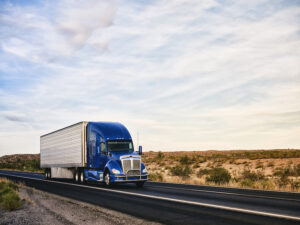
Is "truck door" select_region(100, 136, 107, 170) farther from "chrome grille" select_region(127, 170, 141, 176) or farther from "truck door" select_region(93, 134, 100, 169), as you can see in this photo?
"chrome grille" select_region(127, 170, 141, 176)

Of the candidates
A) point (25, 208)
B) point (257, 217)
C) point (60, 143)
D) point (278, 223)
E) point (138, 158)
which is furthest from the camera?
point (60, 143)

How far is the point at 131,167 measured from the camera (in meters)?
19.1

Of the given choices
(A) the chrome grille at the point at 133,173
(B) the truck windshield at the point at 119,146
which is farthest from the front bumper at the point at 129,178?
(B) the truck windshield at the point at 119,146

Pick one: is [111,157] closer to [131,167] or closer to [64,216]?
[131,167]

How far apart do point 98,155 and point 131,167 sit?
302 cm

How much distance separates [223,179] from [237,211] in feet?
47.0

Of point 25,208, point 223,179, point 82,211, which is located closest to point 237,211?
point 82,211

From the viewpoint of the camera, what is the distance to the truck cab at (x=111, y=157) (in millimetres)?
19000

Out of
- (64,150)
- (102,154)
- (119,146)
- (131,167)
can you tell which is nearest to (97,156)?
(102,154)

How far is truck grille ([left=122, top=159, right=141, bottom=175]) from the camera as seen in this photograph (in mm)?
18950

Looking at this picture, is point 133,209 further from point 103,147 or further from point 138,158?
point 103,147

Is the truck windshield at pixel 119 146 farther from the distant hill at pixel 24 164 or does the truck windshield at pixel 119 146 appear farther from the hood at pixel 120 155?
the distant hill at pixel 24 164

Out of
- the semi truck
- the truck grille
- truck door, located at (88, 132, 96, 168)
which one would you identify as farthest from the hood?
truck door, located at (88, 132, 96, 168)

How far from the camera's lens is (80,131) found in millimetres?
23750
